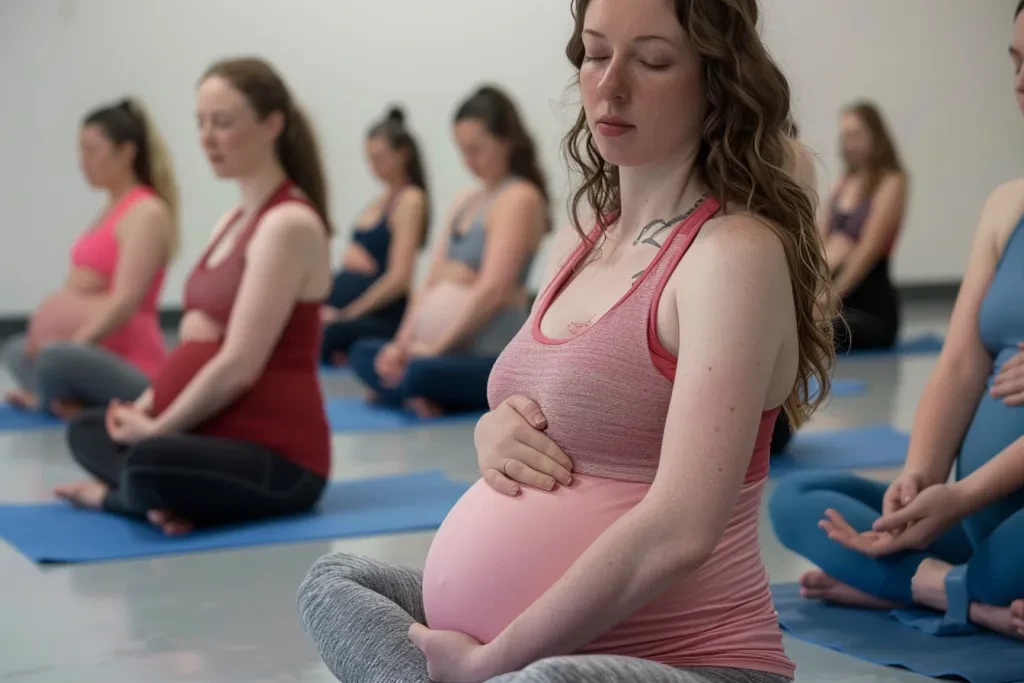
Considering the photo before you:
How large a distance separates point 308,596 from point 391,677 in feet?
0.74

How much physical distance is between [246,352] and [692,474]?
199 centimetres

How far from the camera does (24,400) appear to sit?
5.33 meters

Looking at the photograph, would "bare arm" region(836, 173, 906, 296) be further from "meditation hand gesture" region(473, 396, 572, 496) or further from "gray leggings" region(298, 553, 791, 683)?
"meditation hand gesture" region(473, 396, 572, 496)

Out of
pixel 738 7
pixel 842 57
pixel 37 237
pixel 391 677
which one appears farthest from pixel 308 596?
pixel 842 57

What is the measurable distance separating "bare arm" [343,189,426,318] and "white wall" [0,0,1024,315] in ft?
3.89

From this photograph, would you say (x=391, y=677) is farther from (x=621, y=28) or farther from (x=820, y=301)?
(x=621, y=28)

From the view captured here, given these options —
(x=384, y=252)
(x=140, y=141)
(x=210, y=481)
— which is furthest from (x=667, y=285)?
(x=384, y=252)

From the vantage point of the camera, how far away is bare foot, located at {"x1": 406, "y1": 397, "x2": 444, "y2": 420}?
204 inches

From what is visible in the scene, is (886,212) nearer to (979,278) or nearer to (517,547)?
(979,278)

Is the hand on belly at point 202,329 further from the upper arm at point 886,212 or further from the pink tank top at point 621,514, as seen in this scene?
the upper arm at point 886,212

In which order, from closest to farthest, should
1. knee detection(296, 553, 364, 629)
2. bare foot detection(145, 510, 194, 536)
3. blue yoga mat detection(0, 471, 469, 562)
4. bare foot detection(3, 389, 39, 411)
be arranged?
knee detection(296, 553, 364, 629), blue yoga mat detection(0, 471, 469, 562), bare foot detection(145, 510, 194, 536), bare foot detection(3, 389, 39, 411)

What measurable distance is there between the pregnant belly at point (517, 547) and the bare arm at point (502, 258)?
3407 millimetres

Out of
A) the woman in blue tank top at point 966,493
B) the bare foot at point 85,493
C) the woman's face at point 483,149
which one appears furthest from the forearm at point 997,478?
the woman's face at point 483,149

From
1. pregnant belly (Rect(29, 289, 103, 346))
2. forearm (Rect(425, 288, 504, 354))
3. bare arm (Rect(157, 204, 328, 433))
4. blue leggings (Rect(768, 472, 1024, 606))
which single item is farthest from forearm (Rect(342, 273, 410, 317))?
blue leggings (Rect(768, 472, 1024, 606))
